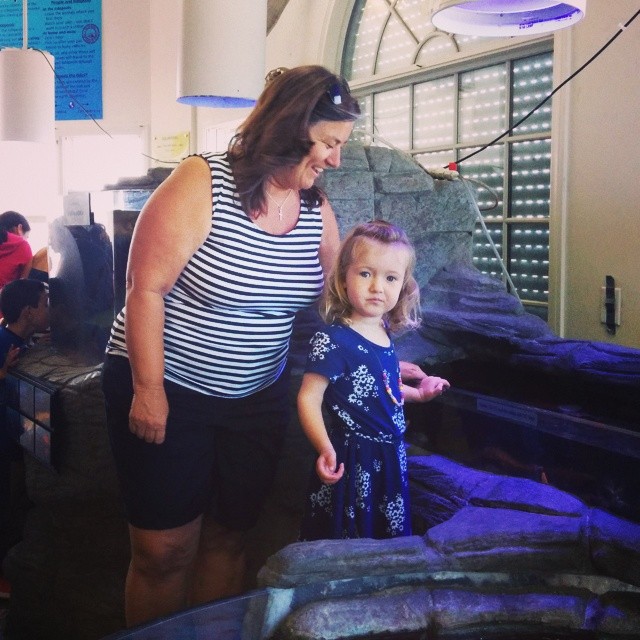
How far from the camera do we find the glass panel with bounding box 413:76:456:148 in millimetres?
5363

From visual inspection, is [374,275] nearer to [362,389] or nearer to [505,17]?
[362,389]

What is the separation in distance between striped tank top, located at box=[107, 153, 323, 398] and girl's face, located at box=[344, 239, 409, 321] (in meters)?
0.13

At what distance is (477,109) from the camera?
512cm

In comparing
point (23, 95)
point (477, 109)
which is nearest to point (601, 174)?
point (477, 109)

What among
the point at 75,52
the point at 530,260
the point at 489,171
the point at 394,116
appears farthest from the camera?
the point at 75,52

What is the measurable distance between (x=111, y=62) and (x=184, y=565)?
23.7 ft

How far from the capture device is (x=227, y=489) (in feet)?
6.95

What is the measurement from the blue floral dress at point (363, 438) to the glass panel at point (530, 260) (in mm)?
2950

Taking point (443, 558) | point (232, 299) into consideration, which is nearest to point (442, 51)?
point (232, 299)

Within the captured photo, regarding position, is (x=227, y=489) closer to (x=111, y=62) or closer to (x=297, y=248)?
(x=297, y=248)

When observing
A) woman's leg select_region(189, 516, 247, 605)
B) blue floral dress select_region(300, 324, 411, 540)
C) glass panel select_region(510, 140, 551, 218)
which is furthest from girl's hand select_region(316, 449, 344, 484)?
glass panel select_region(510, 140, 551, 218)

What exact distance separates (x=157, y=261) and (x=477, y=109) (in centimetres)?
378

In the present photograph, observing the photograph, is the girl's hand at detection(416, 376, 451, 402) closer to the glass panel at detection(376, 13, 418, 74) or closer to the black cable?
the black cable

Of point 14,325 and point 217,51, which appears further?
point 217,51
